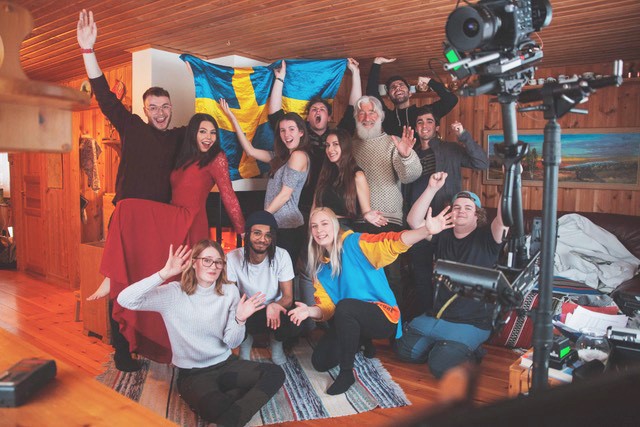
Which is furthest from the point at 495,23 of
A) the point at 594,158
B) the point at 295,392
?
the point at 594,158

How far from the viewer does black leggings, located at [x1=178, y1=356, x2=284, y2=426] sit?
7.63 feet

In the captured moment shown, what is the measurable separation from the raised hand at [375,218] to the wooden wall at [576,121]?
1.58 meters

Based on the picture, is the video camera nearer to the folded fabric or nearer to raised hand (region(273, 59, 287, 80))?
raised hand (region(273, 59, 287, 80))

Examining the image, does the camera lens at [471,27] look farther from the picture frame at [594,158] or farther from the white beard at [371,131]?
the picture frame at [594,158]

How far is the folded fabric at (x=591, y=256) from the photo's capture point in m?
3.85

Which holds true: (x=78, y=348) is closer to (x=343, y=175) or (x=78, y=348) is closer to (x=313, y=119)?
(x=343, y=175)

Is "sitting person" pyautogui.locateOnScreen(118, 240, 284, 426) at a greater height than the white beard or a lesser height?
lesser

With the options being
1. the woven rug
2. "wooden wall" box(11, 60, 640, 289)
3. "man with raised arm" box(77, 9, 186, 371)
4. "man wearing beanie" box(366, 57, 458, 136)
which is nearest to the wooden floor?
the woven rug

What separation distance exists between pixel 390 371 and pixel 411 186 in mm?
1389

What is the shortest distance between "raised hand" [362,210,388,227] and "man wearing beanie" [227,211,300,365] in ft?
1.78

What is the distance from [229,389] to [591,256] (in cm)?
297

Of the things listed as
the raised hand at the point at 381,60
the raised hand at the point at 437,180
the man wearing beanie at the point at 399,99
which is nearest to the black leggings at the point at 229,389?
the raised hand at the point at 437,180

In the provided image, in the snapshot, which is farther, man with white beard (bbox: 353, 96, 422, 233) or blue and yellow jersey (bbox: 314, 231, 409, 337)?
man with white beard (bbox: 353, 96, 422, 233)

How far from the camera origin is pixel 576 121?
15.4ft
